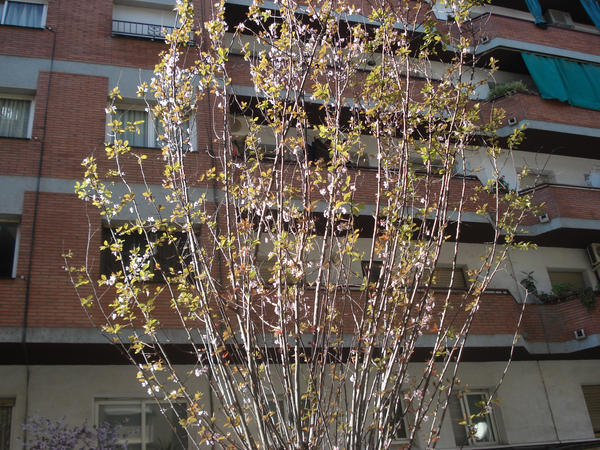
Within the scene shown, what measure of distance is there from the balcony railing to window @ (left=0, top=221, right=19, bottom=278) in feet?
15.8

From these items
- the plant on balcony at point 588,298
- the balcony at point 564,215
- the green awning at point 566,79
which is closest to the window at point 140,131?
the balcony at point 564,215

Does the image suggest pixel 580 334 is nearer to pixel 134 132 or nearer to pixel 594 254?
pixel 594 254

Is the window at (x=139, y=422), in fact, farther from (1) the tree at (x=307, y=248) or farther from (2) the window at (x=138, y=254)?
(2) the window at (x=138, y=254)

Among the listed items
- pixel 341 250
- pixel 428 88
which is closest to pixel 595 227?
pixel 428 88

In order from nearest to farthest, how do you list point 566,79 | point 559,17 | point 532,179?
1. point 532,179
2. point 566,79
3. point 559,17

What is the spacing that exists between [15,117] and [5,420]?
5.32 meters

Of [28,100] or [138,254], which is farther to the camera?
[28,100]

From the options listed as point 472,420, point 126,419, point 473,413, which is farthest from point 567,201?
point 126,419

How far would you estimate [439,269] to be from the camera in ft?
43.2

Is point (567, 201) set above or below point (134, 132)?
below

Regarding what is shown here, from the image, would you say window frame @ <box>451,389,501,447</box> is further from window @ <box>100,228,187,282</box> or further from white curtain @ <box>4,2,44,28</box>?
white curtain @ <box>4,2,44,28</box>

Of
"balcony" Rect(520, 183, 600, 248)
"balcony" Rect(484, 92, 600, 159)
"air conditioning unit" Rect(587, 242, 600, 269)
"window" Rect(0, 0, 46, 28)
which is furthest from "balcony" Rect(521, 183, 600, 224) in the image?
"window" Rect(0, 0, 46, 28)

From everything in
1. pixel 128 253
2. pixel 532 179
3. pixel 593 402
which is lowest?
pixel 593 402

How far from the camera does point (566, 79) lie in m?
16.1
